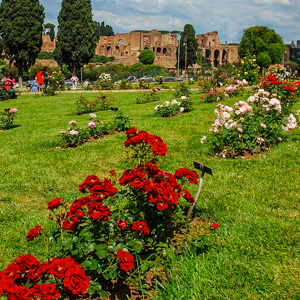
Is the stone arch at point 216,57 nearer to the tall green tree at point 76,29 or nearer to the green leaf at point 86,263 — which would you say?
the tall green tree at point 76,29

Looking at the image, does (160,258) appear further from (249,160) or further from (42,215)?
Result: (249,160)

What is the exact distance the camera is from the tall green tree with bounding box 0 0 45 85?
3058cm

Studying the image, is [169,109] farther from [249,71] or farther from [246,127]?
[249,71]

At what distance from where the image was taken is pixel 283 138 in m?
5.46

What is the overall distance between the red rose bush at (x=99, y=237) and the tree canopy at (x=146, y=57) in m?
71.7

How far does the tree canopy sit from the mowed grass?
222ft

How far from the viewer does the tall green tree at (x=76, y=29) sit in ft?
112

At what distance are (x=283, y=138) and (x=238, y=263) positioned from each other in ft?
11.7

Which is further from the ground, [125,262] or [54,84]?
[54,84]

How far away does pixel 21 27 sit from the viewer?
30.7 m

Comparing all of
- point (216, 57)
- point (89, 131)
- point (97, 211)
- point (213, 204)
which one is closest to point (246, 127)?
point (213, 204)

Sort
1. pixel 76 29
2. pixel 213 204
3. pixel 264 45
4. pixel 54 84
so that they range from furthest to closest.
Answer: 1. pixel 264 45
2. pixel 76 29
3. pixel 54 84
4. pixel 213 204

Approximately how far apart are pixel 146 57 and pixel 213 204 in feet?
234

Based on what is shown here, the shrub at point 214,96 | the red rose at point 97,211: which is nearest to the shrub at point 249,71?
the shrub at point 214,96
